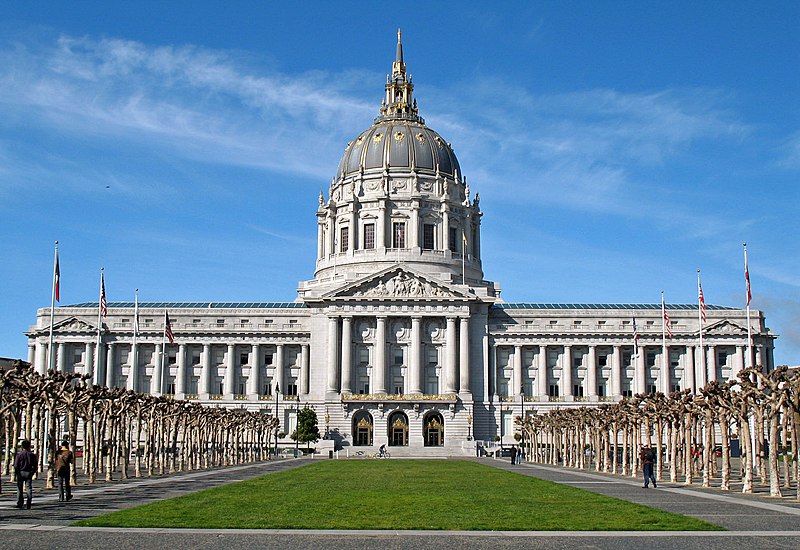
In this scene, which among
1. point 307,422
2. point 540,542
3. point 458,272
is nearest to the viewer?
point 540,542

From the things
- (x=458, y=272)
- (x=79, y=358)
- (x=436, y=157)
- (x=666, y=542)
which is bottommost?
(x=666, y=542)

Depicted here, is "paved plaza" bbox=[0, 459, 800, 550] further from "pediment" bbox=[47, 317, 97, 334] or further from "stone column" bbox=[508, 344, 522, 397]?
"pediment" bbox=[47, 317, 97, 334]

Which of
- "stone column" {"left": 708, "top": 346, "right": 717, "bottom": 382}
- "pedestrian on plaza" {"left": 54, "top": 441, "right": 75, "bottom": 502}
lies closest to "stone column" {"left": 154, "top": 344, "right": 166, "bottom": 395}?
"stone column" {"left": 708, "top": 346, "right": 717, "bottom": 382}

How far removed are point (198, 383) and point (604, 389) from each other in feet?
190

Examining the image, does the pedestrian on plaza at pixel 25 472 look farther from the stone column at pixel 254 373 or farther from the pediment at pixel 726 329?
the pediment at pixel 726 329

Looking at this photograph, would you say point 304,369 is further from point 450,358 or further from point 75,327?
point 75,327

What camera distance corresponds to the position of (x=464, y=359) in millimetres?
138125

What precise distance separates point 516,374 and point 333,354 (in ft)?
84.8

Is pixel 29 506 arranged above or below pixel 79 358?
below

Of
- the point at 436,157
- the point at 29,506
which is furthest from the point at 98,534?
the point at 436,157

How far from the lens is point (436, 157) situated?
168m

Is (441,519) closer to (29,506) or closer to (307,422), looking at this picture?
(29,506)

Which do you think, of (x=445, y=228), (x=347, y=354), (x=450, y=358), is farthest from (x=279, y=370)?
(x=445, y=228)

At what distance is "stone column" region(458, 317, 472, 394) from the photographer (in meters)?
137
